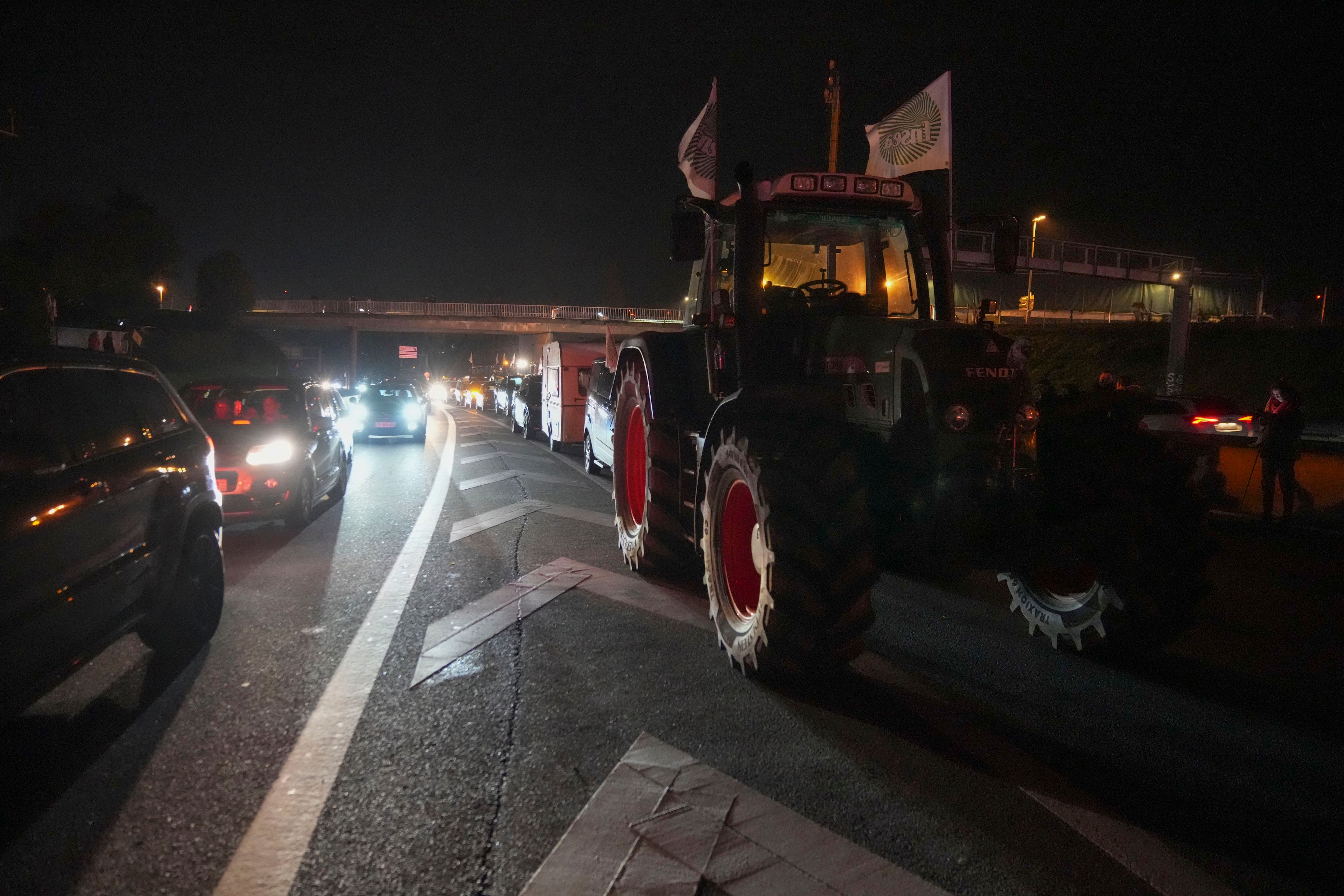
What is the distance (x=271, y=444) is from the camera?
903 cm

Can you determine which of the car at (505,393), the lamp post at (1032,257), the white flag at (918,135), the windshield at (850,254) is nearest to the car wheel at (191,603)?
the windshield at (850,254)

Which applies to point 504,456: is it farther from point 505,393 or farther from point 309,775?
point 505,393

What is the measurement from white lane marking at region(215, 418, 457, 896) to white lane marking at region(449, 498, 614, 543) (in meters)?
2.85

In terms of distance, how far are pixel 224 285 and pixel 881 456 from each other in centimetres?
8647

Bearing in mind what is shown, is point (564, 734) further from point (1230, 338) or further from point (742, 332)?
point (1230, 338)

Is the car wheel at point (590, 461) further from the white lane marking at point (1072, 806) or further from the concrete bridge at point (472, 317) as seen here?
the concrete bridge at point (472, 317)

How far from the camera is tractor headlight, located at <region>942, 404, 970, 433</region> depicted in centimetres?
452

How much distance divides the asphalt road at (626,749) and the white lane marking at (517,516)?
2608 mm

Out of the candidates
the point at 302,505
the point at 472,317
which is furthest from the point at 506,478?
the point at 472,317

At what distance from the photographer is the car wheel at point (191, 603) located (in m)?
5.02

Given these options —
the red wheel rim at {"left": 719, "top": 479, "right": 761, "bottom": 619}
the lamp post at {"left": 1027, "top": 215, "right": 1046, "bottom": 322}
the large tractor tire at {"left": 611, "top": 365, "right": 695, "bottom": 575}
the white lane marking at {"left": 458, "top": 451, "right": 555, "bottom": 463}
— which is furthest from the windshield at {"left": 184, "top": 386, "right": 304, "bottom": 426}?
the lamp post at {"left": 1027, "top": 215, "right": 1046, "bottom": 322}

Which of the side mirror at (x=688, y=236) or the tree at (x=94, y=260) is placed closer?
the side mirror at (x=688, y=236)

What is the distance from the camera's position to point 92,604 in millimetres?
4020

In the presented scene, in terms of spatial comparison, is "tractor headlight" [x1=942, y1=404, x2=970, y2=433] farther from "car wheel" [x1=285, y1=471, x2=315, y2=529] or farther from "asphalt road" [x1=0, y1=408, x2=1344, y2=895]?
"car wheel" [x1=285, y1=471, x2=315, y2=529]
